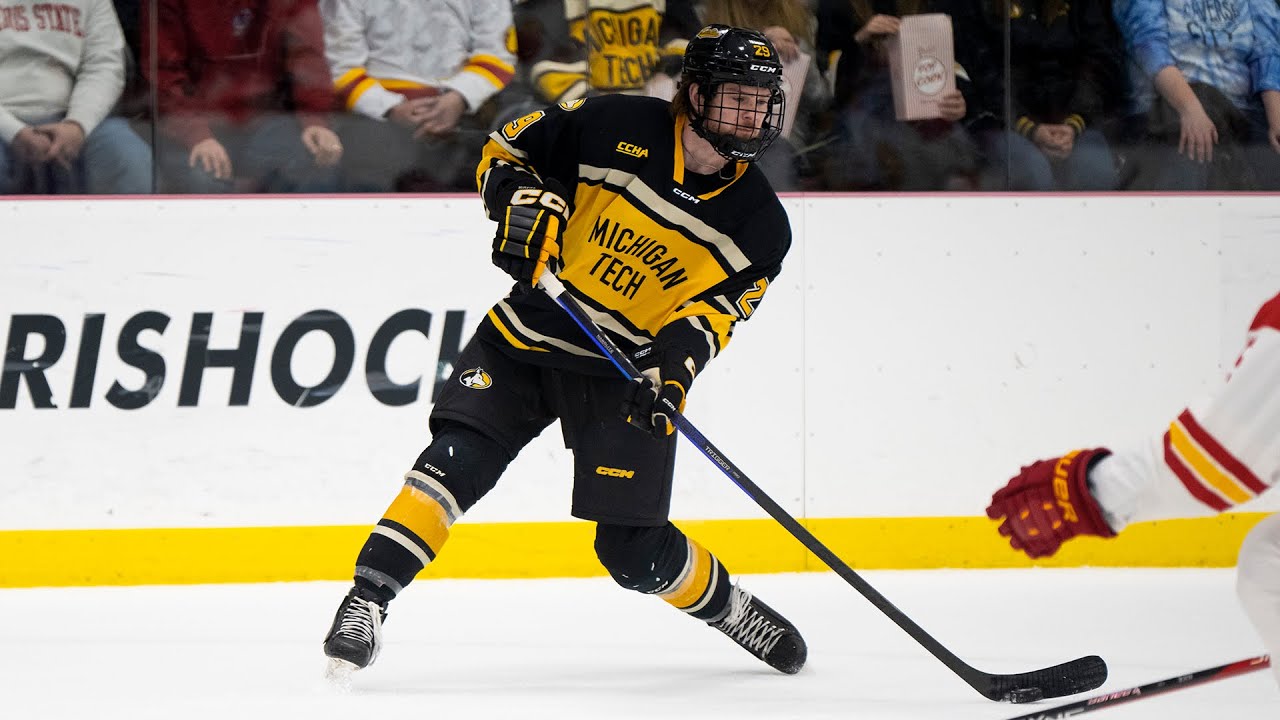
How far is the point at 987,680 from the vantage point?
2391 millimetres

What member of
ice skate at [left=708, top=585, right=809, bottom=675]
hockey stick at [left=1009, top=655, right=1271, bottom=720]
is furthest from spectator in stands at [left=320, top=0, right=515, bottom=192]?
hockey stick at [left=1009, top=655, right=1271, bottom=720]

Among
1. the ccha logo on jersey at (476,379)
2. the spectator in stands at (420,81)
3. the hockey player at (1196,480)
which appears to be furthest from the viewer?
the spectator in stands at (420,81)

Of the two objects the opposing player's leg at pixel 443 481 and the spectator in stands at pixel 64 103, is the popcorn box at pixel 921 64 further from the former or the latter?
the spectator in stands at pixel 64 103

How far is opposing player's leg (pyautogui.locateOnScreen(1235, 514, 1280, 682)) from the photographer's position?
5.27 feet

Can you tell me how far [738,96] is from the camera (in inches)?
95.8

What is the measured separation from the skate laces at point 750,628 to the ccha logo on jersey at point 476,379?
0.58 m

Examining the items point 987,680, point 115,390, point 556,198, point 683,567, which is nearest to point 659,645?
point 683,567

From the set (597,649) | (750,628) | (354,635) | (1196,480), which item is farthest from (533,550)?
(1196,480)

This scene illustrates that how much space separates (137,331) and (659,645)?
1.56 meters

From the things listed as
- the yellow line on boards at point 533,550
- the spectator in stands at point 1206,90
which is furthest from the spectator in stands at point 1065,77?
the yellow line on boards at point 533,550

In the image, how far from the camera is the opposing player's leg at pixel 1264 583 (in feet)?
5.27

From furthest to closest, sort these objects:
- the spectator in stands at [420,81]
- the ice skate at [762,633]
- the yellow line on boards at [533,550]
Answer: the spectator in stands at [420,81], the yellow line on boards at [533,550], the ice skate at [762,633]

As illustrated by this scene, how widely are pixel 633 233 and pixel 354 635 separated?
0.83 meters

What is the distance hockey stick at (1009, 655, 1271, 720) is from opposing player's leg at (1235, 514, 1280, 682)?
0.40 ft
